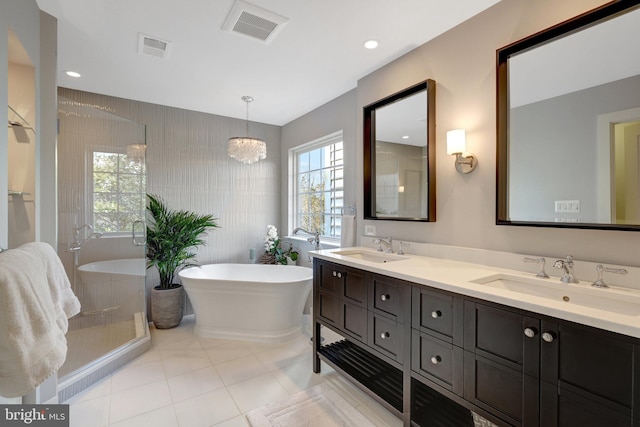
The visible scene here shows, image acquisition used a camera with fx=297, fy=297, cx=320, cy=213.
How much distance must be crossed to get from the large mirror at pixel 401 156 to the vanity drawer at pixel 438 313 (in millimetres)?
785

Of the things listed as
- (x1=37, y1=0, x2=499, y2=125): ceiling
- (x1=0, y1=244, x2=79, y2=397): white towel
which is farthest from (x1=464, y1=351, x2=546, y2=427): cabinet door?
(x1=37, y1=0, x2=499, y2=125): ceiling

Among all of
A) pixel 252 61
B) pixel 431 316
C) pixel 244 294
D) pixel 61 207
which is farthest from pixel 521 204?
pixel 61 207

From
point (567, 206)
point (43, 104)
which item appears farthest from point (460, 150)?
point (43, 104)

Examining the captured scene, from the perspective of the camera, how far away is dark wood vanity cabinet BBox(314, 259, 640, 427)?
0.98m

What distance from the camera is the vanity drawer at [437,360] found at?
1.39 m

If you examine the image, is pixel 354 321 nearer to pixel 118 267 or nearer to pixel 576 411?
pixel 576 411

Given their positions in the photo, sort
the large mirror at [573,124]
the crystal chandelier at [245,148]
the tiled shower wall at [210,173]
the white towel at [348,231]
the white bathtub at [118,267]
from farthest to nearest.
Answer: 1. the tiled shower wall at [210,173]
2. the crystal chandelier at [245,148]
3. the white towel at [348,231]
4. the white bathtub at [118,267]
5. the large mirror at [573,124]

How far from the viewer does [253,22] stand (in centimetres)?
196

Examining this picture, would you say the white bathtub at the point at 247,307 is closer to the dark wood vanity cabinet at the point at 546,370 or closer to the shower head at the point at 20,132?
the shower head at the point at 20,132

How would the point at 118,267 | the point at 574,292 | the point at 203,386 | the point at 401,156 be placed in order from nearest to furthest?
the point at 574,292 → the point at 203,386 → the point at 401,156 → the point at 118,267

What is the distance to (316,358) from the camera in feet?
7.72

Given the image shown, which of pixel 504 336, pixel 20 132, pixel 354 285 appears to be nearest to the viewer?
pixel 504 336

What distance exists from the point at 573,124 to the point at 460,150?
1.86ft

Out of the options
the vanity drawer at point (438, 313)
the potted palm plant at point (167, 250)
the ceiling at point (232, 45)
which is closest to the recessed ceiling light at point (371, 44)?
the ceiling at point (232, 45)
